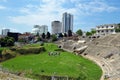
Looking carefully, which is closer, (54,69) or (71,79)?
(71,79)

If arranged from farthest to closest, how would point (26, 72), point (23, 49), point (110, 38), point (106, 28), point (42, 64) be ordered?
point (106, 28), point (110, 38), point (23, 49), point (42, 64), point (26, 72)

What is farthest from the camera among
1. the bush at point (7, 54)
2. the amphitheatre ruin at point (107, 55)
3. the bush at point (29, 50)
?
the bush at point (29, 50)

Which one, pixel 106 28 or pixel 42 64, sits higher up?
pixel 106 28

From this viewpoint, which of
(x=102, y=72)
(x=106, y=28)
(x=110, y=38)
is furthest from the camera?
(x=106, y=28)

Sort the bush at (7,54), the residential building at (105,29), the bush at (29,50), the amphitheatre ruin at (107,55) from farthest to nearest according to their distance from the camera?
1. the residential building at (105,29)
2. the bush at (29,50)
3. the bush at (7,54)
4. the amphitheatre ruin at (107,55)

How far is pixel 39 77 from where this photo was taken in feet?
123

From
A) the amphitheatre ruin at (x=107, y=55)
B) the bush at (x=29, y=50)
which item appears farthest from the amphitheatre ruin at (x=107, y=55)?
the bush at (x=29, y=50)

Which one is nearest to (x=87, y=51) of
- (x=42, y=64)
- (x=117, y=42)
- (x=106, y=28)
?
(x=117, y=42)

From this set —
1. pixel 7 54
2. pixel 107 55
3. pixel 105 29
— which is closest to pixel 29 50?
pixel 7 54

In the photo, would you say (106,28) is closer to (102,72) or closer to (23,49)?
(23,49)

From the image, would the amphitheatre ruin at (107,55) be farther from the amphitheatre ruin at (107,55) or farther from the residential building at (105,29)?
the residential building at (105,29)

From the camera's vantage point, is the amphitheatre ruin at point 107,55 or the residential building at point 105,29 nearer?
the amphitheatre ruin at point 107,55

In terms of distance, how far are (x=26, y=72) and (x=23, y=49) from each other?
25257 millimetres

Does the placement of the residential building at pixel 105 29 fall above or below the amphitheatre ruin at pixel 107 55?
above
